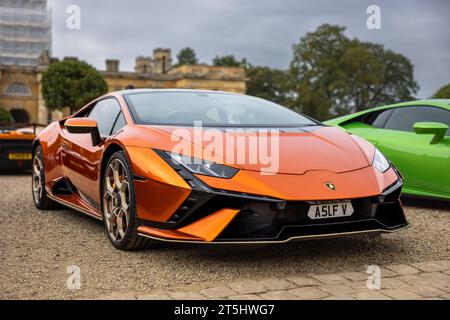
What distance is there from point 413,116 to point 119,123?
3697 millimetres

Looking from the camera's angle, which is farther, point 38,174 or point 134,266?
point 38,174

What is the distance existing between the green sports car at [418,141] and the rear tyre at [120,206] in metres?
3.24

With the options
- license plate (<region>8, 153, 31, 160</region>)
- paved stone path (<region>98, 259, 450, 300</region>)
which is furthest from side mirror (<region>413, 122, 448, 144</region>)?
license plate (<region>8, 153, 31, 160</region>)

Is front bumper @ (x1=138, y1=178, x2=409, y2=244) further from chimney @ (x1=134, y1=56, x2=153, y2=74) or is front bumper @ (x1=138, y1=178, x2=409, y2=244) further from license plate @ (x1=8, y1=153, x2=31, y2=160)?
chimney @ (x1=134, y1=56, x2=153, y2=74)

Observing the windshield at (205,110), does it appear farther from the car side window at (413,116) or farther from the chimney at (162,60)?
the chimney at (162,60)

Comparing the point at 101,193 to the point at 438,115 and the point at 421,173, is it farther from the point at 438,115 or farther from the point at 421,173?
the point at 438,115

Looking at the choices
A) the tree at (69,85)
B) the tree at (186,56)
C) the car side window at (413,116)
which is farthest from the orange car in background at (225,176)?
the tree at (186,56)

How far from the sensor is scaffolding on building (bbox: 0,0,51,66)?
7381 centimetres

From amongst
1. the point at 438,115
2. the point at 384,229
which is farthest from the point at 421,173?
the point at 384,229

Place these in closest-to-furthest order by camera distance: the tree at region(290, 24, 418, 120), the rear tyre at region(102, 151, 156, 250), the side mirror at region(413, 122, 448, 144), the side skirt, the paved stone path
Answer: the paved stone path, the rear tyre at region(102, 151, 156, 250), the side skirt, the side mirror at region(413, 122, 448, 144), the tree at region(290, 24, 418, 120)

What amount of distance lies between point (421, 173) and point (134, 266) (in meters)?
3.67

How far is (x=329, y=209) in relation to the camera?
377cm

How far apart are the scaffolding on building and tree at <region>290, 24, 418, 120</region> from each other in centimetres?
3322
